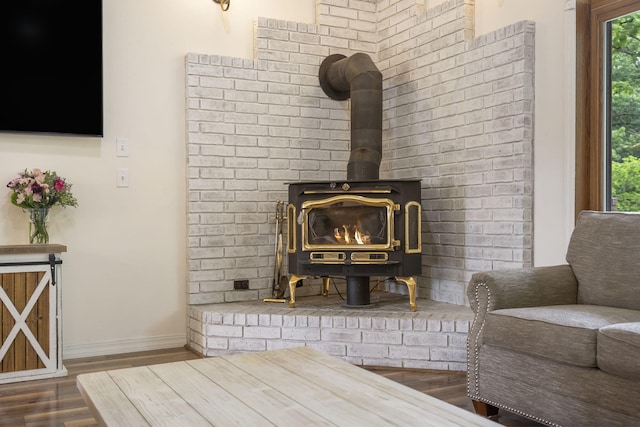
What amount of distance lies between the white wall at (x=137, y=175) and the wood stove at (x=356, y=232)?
748mm

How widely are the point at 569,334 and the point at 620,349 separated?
21 centimetres

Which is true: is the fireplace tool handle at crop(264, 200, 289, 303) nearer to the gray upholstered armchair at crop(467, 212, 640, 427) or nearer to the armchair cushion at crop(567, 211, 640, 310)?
the gray upholstered armchair at crop(467, 212, 640, 427)

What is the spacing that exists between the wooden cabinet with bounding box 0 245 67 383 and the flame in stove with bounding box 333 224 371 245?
1621 mm

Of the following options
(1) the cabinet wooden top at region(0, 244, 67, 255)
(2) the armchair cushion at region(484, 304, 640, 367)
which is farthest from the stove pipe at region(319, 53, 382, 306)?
(1) the cabinet wooden top at region(0, 244, 67, 255)

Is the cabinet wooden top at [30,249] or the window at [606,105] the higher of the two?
the window at [606,105]

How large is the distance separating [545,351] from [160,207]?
2654 mm

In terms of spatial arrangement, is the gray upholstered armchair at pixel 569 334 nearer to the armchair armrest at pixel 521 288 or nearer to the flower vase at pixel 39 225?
the armchair armrest at pixel 521 288

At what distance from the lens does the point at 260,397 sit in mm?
1766

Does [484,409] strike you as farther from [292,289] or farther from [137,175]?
[137,175]

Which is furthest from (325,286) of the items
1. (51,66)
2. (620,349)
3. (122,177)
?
(620,349)

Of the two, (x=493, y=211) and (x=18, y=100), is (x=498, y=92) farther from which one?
(x=18, y=100)

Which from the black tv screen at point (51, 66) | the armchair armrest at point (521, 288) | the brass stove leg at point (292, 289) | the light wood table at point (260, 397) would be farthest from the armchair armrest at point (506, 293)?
the black tv screen at point (51, 66)

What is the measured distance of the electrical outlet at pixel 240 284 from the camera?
435cm

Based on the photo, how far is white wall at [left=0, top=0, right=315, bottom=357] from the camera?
3.91 m
